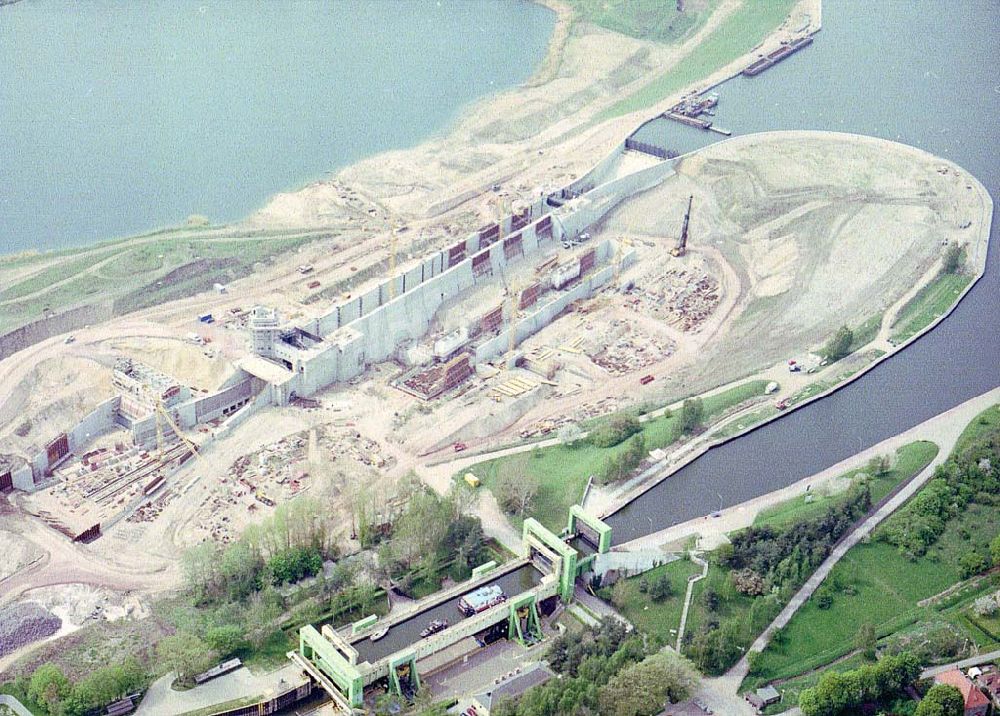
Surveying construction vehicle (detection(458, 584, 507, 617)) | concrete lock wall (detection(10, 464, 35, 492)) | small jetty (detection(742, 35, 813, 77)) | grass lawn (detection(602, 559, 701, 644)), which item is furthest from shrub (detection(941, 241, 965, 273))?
concrete lock wall (detection(10, 464, 35, 492))

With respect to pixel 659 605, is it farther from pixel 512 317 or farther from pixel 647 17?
pixel 647 17

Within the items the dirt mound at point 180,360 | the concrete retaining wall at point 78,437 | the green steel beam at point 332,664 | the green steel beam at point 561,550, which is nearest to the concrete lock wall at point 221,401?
the dirt mound at point 180,360

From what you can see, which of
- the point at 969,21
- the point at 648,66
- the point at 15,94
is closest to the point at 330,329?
the point at 15,94

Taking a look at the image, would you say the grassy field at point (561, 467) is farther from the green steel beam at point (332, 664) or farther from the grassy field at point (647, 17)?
the grassy field at point (647, 17)

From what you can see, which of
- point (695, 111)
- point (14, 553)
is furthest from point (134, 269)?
point (695, 111)

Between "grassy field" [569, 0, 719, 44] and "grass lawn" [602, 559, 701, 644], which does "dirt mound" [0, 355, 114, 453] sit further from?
"grassy field" [569, 0, 719, 44]

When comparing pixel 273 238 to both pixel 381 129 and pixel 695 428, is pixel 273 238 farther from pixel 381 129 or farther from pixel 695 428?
pixel 695 428

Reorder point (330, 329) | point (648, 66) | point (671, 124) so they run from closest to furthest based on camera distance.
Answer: point (330, 329) < point (671, 124) < point (648, 66)
